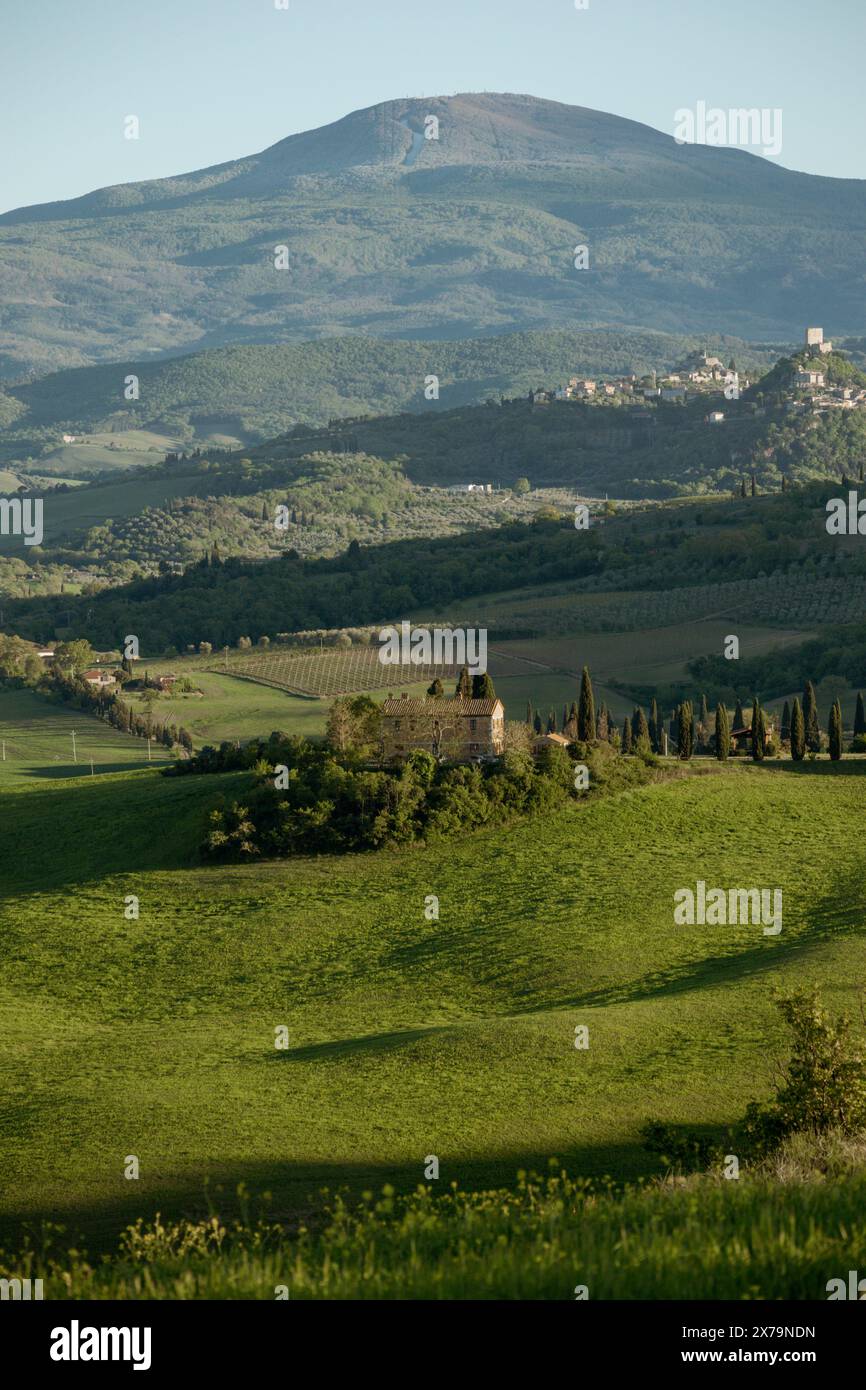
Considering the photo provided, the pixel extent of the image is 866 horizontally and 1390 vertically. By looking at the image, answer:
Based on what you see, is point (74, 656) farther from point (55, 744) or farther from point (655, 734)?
point (655, 734)

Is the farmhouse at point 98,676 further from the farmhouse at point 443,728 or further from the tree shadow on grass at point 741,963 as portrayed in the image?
the tree shadow on grass at point 741,963

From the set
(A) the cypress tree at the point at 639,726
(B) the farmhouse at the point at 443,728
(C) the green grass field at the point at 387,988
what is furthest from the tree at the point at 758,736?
(B) the farmhouse at the point at 443,728

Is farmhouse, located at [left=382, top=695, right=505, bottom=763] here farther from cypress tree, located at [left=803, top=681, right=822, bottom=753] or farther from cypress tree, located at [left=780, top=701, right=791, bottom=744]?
cypress tree, located at [left=780, top=701, right=791, bottom=744]

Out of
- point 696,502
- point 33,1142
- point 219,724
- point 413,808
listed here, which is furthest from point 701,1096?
point 696,502

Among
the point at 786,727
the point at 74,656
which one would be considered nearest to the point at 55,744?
the point at 74,656

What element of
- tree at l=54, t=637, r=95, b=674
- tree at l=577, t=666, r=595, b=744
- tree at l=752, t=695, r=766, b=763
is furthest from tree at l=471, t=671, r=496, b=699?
tree at l=54, t=637, r=95, b=674

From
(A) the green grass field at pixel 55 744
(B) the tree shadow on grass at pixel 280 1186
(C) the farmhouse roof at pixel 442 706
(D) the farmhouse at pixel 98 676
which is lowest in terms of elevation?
(B) the tree shadow on grass at pixel 280 1186

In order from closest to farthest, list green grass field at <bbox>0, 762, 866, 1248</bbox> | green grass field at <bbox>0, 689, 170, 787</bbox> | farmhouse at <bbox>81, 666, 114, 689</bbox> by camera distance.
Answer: green grass field at <bbox>0, 762, 866, 1248</bbox>
green grass field at <bbox>0, 689, 170, 787</bbox>
farmhouse at <bbox>81, 666, 114, 689</bbox>
